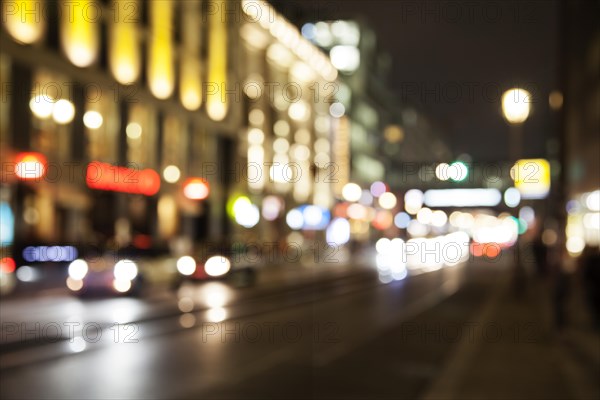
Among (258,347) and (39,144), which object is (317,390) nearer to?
(258,347)

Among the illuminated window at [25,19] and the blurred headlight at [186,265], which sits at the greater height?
the illuminated window at [25,19]

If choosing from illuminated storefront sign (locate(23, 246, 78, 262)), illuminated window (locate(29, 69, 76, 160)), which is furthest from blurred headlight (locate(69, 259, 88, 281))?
illuminated window (locate(29, 69, 76, 160))

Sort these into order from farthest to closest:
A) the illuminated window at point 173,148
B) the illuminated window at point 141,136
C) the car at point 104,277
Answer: the illuminated window at point 173,148 < the illuminated window at point 141,136 < the car at point 104,277

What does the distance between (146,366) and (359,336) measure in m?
6.26

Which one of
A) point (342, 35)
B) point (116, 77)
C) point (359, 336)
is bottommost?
point (359, 336)

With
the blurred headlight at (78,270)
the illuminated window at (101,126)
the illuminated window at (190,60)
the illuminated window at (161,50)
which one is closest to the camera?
the blurred headlight at (78,270)

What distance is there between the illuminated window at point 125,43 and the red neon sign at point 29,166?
26.1 feet

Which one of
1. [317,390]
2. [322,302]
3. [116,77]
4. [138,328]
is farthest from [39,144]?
[317,390]

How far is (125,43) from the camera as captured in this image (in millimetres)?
40062

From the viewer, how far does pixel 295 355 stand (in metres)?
13.9

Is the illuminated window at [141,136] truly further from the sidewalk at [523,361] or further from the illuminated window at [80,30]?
the sidewalk at [523,361]

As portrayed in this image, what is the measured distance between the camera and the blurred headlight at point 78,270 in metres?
23.9

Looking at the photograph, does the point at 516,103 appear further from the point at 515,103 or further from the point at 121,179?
the point at 121,179

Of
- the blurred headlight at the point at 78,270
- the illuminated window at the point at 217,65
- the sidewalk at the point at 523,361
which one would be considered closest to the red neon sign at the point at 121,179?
the illuminated window at the point at 217,65
